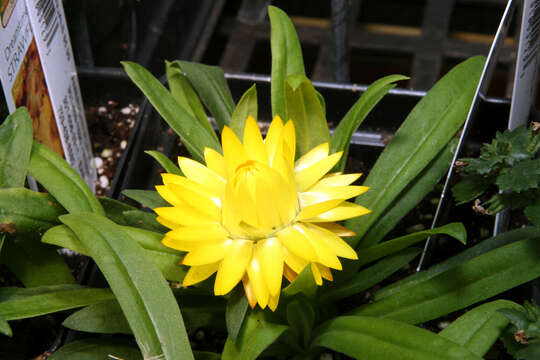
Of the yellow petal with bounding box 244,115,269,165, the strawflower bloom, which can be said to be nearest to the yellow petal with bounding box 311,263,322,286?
the strawflower bloom

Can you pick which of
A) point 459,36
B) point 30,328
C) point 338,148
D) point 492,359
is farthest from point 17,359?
point 459,36

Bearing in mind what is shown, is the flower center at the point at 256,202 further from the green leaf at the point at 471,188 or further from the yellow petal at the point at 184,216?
the green leaf at the point at 471,188

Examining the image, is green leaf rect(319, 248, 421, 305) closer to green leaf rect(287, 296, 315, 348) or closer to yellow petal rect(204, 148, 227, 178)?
green leaf rect(287, 296, 315, 348)

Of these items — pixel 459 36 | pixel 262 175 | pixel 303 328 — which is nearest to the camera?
pixel 262 175

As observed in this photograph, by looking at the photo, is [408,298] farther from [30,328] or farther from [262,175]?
[30,328]

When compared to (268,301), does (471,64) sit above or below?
above

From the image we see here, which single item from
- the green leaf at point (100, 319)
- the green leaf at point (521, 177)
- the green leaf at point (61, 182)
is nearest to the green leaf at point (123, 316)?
the green leaf at point (100, 319)
